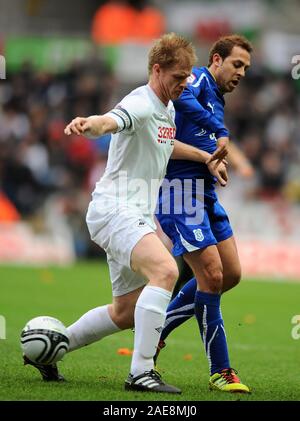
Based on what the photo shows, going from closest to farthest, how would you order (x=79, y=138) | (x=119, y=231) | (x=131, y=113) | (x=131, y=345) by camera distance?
(x=131, y=113) → (x=119, y=231) → (x=131, y=345) → (x=79, y=138)

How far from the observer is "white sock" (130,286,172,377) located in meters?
6.39

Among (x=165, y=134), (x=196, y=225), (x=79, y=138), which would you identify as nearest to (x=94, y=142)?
(x=79, y=138)

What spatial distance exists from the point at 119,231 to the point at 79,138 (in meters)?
14.1

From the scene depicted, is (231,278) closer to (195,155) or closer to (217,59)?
(195,155)

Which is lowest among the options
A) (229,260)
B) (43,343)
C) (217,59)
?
(43,343)

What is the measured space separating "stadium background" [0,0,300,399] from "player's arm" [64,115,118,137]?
10189mm

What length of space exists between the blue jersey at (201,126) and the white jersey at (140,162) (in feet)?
1.75

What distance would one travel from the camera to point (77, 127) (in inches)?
231

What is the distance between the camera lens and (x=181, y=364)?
8211 mm

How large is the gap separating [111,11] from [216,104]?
1795cm

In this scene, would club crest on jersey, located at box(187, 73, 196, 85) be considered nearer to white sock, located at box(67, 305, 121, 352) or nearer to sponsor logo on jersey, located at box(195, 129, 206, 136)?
sponsor logo on jersey, located at box(195, 129, 206, 136)

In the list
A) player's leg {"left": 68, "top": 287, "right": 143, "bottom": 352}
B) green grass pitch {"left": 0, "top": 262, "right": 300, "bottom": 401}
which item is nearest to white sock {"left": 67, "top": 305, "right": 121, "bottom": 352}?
player's leg {"left": 68, "top": 287, "right": 143, "bottom": 352}

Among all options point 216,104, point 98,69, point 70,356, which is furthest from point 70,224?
point 216,104

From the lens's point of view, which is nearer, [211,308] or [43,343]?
[43,343]
